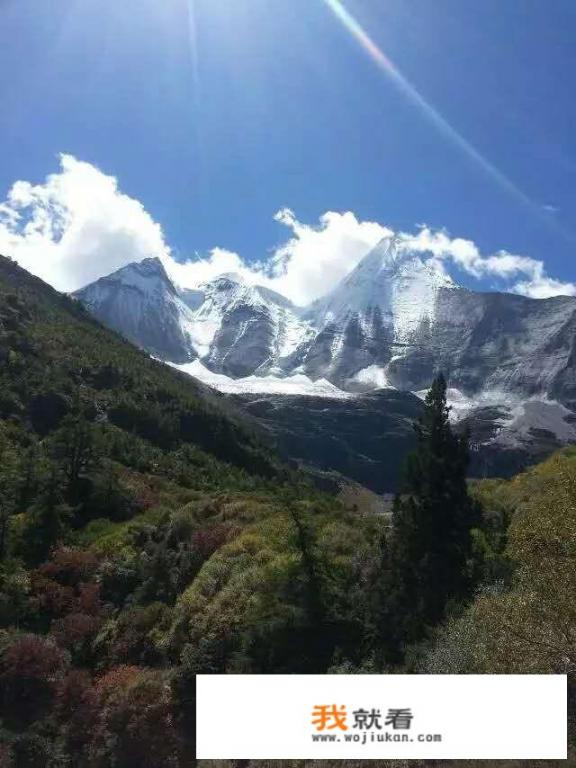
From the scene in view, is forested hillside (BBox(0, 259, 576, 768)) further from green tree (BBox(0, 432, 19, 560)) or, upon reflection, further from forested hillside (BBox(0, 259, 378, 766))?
green tree (BBox(0, 432, 19, 560))

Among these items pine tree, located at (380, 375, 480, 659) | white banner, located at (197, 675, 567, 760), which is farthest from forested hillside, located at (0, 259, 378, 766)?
white banner, located at (197, 675, 567, 760)

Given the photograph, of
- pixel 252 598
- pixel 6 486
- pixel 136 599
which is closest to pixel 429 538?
pixel 252 598

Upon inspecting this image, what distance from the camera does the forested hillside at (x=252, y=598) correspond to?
17.2 metres

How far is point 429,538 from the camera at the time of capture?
981 inches

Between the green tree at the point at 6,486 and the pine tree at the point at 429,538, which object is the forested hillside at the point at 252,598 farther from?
the green tree at the point at 6,486

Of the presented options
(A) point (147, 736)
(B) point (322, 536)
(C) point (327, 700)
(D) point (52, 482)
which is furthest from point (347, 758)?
(D) point (52, 482)

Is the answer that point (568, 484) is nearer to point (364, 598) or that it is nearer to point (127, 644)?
point (364, 598)

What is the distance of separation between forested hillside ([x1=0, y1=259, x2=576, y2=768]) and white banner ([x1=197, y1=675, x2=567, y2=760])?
4.01ft

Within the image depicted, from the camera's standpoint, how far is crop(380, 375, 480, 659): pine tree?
22.0 metres

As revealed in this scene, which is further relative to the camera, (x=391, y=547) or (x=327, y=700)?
(x=391, y=547)

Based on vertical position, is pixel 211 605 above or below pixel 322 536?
below

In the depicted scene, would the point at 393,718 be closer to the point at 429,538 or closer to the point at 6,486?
the point at 429,538

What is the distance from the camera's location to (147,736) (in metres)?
19.3

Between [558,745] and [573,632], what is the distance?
2423 millimetres
